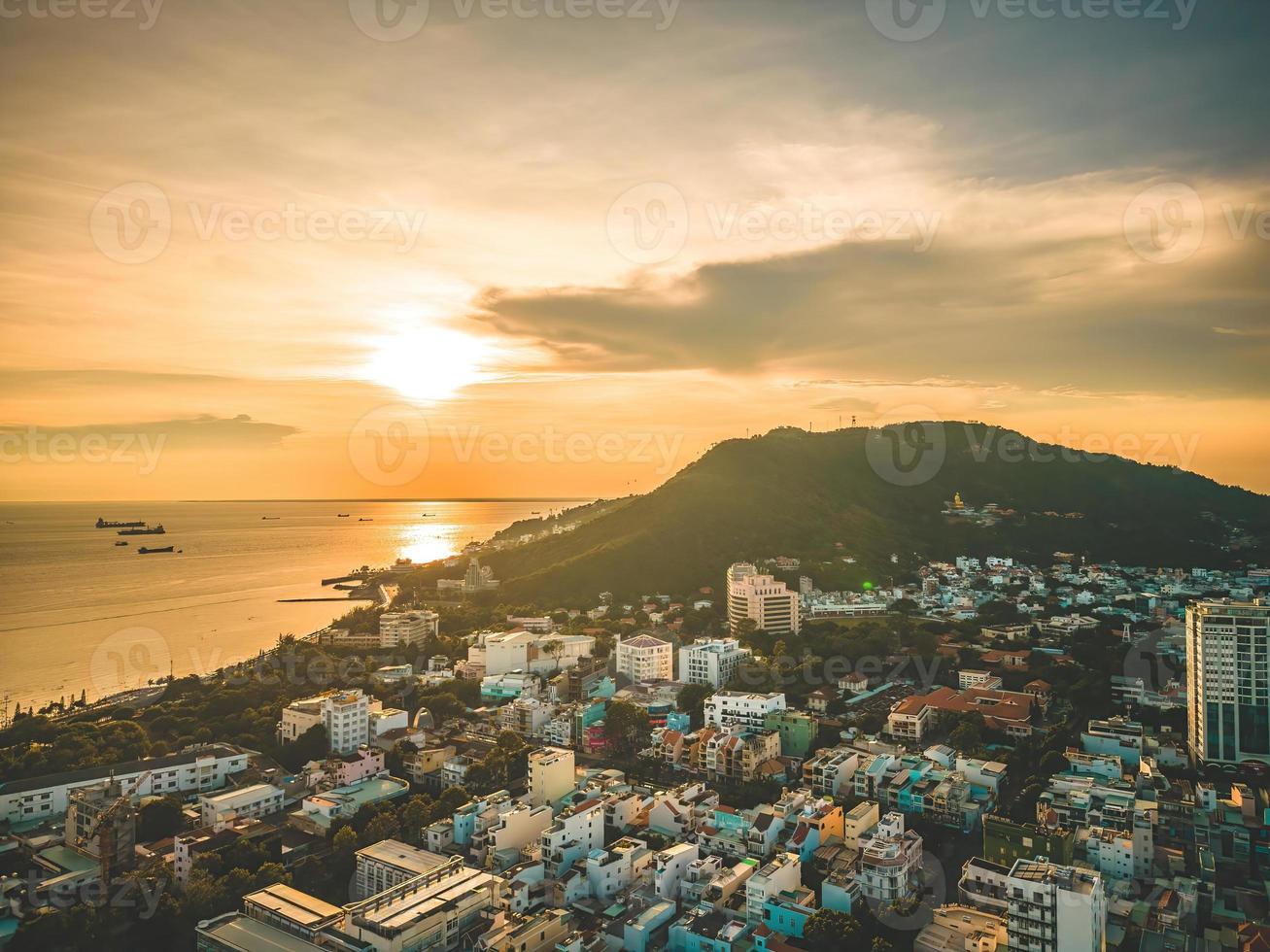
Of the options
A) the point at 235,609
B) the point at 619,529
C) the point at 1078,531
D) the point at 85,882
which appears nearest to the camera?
the point at 85,882

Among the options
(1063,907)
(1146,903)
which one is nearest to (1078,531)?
(1146,903)

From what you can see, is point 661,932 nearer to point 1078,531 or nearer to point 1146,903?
point 1146,903

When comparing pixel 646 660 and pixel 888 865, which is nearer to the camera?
pixel 888 865

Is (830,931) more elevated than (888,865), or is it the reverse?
(888,865)

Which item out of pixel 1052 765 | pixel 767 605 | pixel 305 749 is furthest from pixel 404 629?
pixel 1052 765

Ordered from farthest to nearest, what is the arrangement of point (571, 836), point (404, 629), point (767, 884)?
1. point (404, 629)
2. point (571, 836)
3. point (767, 884)

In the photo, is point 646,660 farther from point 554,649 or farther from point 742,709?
point 742,709

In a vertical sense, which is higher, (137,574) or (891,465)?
(891,465)

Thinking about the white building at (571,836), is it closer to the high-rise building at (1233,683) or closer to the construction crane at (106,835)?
the construction crane at (106,835)

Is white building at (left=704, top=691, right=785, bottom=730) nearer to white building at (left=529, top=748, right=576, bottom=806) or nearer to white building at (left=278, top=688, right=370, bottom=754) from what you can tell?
white building at (left=529, top=748, right=576, bottom=806)
